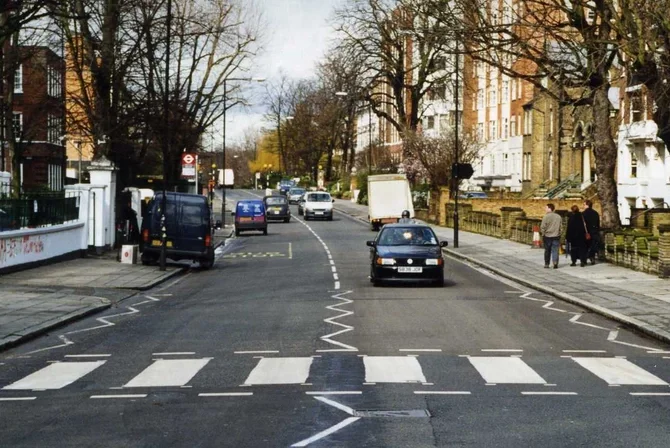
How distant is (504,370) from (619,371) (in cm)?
140

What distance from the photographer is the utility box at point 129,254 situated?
36.9 meters

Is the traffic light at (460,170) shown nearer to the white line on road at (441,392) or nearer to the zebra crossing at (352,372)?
the zebra crossing at (352,372)

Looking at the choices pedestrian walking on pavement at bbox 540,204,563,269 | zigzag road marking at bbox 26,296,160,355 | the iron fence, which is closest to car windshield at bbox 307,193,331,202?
the iron fence

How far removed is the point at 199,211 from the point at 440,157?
129 feet

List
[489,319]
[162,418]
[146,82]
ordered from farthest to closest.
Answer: [146,82]
[489,319]
[162,418]

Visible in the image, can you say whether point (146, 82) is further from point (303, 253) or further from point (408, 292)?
point (408, 292)

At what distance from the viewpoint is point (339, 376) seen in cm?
1387

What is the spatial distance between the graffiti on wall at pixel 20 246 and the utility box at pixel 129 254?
10.1 feet


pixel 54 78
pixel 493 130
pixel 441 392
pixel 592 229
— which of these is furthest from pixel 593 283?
pixel 493 130

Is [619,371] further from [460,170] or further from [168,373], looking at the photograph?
[460,170]

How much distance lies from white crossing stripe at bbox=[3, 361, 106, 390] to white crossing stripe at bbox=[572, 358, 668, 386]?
6144 millimetres

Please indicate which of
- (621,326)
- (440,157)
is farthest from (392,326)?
(440,157)

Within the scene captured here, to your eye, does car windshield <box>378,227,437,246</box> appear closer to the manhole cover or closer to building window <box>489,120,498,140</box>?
the manhole cover

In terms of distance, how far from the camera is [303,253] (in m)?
44.6
